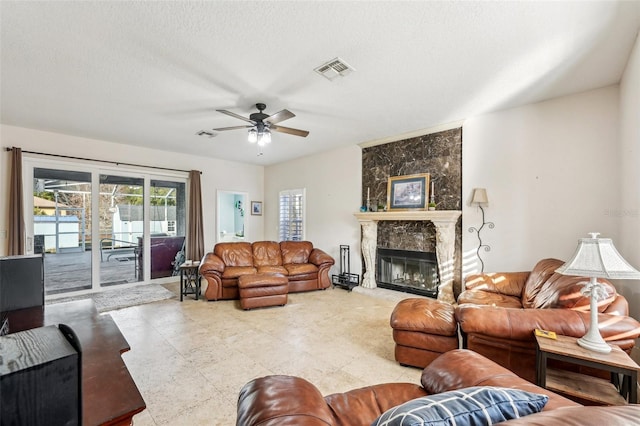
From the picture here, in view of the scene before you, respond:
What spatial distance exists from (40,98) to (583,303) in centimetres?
589

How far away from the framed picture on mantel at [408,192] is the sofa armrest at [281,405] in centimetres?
392

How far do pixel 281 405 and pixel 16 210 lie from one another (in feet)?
18.2

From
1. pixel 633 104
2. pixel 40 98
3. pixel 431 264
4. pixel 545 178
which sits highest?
pixel 40 98

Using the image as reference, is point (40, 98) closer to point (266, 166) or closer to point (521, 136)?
point (266, 166)

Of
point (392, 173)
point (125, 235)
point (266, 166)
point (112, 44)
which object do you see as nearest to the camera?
point (112, 44)

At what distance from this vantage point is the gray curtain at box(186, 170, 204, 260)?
19.6 feet

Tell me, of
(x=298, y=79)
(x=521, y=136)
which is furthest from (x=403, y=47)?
(x=521, y=136)

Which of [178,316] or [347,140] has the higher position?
[347,140]


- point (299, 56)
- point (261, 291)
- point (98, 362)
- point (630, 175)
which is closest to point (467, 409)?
point (98, 362)

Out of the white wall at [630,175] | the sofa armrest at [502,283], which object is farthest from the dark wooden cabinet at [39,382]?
the sofa armrest at [502,283]

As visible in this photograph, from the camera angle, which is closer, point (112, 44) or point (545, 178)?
point (112, 44)

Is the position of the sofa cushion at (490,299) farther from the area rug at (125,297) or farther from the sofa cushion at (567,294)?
the area rug at (125,297)

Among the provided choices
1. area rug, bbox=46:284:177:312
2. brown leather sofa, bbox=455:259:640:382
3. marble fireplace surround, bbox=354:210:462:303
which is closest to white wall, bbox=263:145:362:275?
marble fireplace surround, bbox=354:210:462:303

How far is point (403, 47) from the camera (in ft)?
7.72
